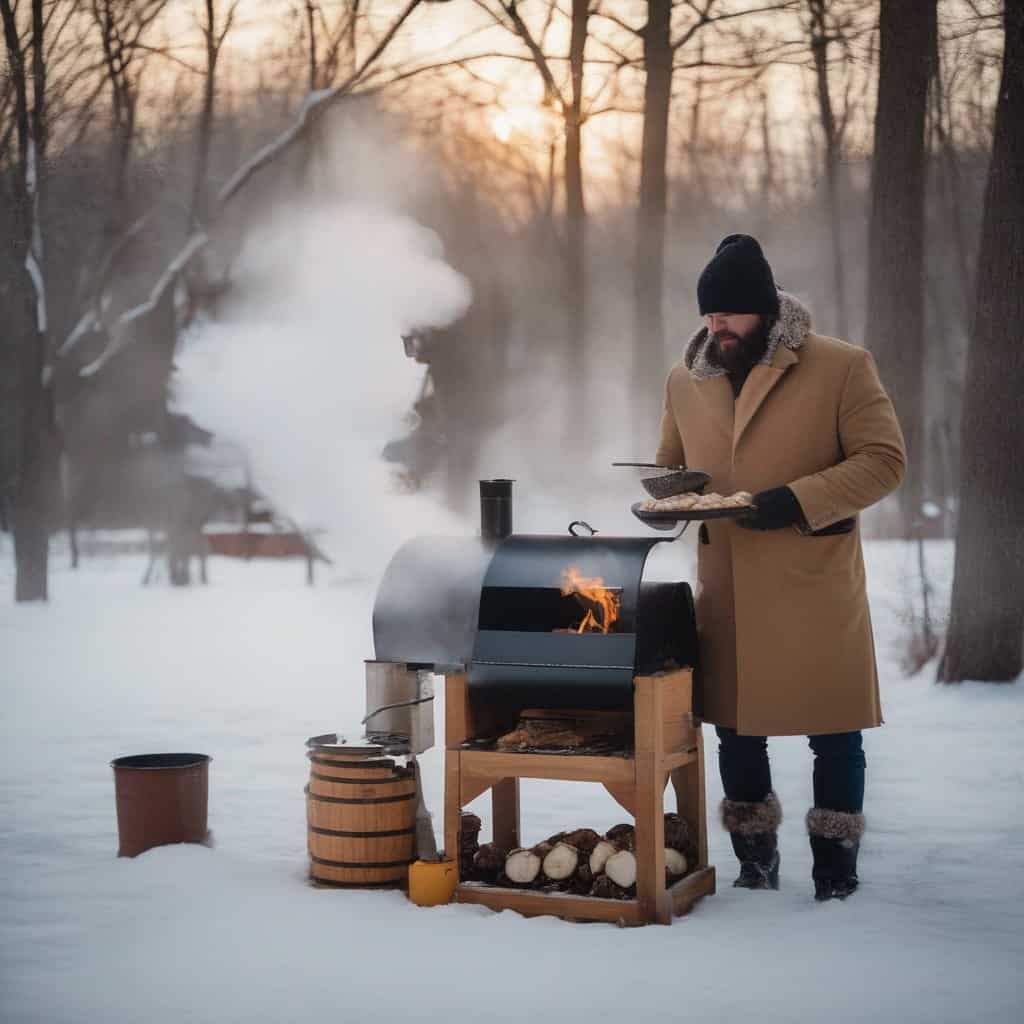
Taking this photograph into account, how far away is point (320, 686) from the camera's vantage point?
9.12 meters

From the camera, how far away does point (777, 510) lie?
12.9 ft

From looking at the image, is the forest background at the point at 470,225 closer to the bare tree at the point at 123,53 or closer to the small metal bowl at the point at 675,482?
the bare tree at the point at 123,53

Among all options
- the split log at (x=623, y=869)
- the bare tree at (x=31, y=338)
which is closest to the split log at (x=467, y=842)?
the split log at (x=623, y=869)

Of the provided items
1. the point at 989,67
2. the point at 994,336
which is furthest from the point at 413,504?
the point at 989,67

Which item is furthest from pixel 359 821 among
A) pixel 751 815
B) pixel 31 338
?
pixel 31 338

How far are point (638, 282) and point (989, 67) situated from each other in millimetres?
4270

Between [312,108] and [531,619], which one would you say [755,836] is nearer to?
[531,619]

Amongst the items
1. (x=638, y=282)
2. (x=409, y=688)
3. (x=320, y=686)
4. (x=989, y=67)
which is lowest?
(x=320, y=686)

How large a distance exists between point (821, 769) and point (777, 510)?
0.86 m

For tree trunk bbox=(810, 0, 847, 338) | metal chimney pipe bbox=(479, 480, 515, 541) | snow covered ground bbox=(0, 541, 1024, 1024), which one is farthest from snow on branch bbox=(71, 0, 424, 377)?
metal chimney pipe bbox=(479, 480, 515, 541)

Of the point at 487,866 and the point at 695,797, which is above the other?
the point at 695,797

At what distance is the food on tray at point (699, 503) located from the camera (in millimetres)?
3887

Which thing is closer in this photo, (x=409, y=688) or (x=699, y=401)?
(x=699, y=401)

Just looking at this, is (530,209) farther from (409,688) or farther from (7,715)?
(409,688)
